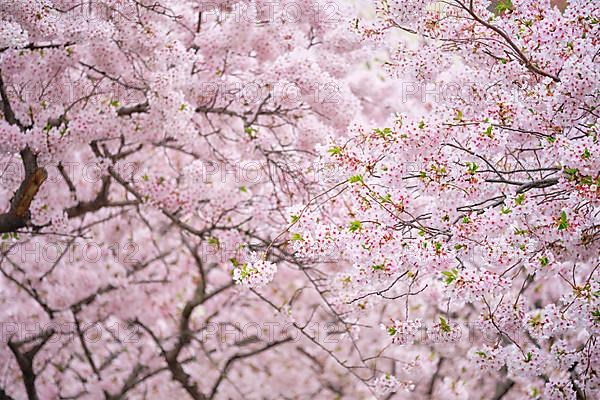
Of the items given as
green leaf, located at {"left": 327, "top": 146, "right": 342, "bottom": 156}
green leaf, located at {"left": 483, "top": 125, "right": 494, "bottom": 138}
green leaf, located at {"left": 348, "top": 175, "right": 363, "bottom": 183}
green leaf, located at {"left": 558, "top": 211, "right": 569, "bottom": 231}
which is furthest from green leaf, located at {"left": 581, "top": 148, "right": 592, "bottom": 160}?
green leaf, located at {"left": 327, "top": 146, "right": 342, "bottom": 156}

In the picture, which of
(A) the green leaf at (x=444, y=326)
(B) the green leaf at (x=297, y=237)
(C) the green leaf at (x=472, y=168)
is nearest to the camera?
(C) the green leaf at (x=472, y=168)

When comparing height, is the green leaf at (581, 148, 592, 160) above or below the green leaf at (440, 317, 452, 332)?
above

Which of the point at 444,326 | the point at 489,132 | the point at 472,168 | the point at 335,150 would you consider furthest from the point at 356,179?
the point at 444,326

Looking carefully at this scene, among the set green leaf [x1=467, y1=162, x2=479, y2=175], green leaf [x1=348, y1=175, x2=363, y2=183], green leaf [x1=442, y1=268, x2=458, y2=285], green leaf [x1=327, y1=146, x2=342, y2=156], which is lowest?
green leaf [x1=442, y1=268, x2=458, y2=285]

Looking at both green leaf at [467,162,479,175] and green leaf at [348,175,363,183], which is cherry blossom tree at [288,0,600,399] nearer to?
green leaf at [467,162,479,175]

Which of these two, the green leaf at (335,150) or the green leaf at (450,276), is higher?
the green leaf at (335,150)

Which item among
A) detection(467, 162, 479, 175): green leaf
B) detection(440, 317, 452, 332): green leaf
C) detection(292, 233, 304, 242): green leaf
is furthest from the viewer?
detection(440, 317, 452, 332): green leaf

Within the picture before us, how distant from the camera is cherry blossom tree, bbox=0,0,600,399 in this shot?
11.8ft

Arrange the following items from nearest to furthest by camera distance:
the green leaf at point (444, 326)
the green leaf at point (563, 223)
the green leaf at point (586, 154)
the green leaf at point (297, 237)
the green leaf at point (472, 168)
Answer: the green leaf at point (586, 154), the green leaf at point (563, 223), the green leaf at point (472, 168), the green leaf at point (297, 237), the green leaf at point (444, 326)

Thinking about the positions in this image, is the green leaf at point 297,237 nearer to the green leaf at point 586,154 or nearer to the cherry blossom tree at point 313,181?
the cherry blossom tree at point 313,181

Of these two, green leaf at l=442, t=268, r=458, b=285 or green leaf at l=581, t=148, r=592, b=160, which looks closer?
green leaf at l=581, t=148, r=592, b=160

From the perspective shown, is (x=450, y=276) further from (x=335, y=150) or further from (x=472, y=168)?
(x=335, y=150)

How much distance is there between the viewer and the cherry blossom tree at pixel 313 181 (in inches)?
141

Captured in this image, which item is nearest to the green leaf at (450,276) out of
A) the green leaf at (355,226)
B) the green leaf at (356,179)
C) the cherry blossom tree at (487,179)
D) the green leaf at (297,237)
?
the cherry blossom tree at (487,179)
